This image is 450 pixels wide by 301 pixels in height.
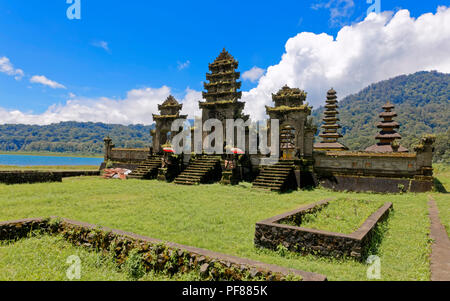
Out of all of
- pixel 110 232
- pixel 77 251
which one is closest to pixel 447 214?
pixel 110 232

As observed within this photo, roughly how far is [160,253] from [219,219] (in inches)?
137

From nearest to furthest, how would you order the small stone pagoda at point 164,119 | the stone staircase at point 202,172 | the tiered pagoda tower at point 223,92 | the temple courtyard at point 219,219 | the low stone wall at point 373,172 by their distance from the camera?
the temple courtyard at point 219,219, the low stone wall at point 373,172, the stone staircase at point 202,172, the tiered pagoda tower at point 223,92, the small stone pagoda at point 164,119

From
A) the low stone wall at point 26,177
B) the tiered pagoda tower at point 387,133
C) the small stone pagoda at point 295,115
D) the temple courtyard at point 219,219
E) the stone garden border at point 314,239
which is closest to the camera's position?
the temple courtyard at point 219,219

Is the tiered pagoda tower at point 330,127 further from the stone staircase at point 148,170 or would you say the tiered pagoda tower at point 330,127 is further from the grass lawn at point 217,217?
the stone staircase at point 148,170

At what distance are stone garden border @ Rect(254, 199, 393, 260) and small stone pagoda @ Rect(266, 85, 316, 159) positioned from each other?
35.5ft

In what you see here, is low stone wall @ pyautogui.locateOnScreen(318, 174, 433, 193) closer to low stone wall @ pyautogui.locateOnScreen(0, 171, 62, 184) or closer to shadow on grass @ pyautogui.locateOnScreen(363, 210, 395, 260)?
shadow on grass @ pyautogui.locateOnScreen(363, 210, 395, 260)

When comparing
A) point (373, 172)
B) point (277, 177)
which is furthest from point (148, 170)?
point (373, 172)

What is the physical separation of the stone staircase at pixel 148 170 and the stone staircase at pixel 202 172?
3.27 m

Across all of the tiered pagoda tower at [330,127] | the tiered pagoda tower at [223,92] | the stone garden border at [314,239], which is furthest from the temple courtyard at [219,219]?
the tiered pagoda tower at [330,127]

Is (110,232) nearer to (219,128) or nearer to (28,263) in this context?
(28,263)

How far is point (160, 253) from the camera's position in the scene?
521 cm

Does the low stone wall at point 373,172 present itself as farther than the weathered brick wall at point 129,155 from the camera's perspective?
No

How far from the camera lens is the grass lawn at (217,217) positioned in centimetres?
531
